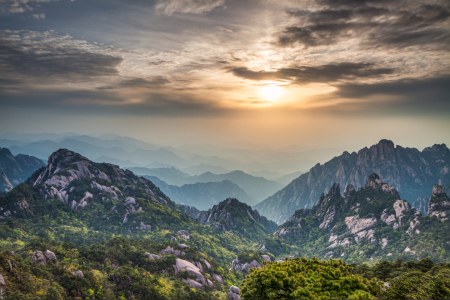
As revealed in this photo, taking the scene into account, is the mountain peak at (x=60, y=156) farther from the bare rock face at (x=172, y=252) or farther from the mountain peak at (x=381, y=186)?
the mountain peak at (x=381, y=186)

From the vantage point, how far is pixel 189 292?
4725cm

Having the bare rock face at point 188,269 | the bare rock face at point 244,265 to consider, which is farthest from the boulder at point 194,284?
the bare rock face at point 244,265

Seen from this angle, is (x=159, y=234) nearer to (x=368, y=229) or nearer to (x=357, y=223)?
(x=368, y=229)

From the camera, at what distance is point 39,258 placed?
41.7m

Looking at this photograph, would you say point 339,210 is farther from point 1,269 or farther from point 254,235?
point 1,269

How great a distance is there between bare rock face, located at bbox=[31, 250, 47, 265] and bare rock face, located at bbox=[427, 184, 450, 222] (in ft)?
489

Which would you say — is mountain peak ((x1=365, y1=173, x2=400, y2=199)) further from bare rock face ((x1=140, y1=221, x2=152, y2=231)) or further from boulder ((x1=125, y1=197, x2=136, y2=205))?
boulder ((x1=125, y1=197, x2=136, y2=205))

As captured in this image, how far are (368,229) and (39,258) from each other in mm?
142639

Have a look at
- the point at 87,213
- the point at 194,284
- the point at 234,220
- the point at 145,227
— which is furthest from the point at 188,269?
the point at 234,220

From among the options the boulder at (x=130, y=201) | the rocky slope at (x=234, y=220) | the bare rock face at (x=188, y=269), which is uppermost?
the bare rock face at (x=188, y=269)

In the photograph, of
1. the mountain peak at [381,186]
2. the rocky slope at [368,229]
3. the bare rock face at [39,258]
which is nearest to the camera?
the bare rock face at [39,258]

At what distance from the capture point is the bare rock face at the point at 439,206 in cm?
11493

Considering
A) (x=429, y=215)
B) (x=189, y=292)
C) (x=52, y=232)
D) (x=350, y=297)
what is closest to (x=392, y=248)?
(x=429, y=215)

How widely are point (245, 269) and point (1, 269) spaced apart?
3037 inches
